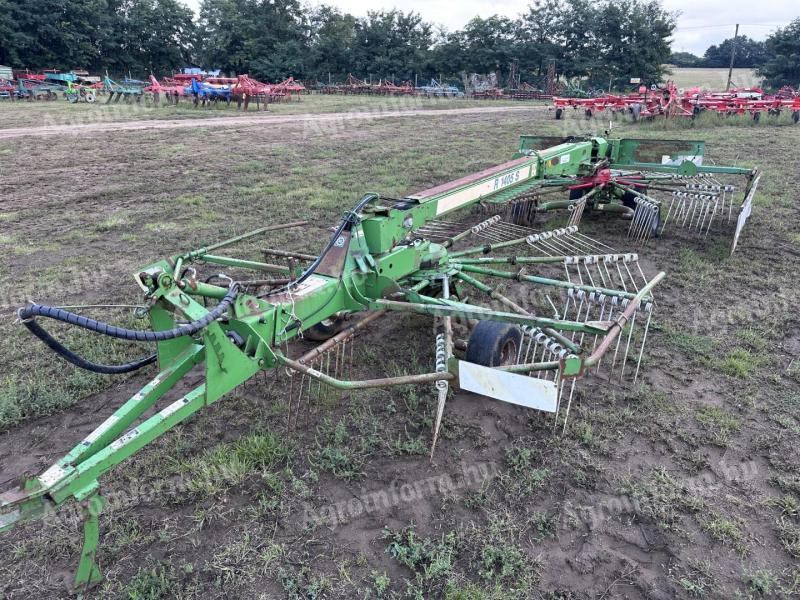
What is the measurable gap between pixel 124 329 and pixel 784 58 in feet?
140

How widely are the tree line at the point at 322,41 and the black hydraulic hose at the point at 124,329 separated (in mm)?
44916


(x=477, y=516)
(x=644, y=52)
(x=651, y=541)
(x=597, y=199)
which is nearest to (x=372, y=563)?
(x=477, y=516)

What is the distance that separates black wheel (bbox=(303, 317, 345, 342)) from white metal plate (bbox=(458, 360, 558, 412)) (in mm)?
1655

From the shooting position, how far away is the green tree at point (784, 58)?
3319 cm

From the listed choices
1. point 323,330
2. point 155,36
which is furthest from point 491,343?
point 155,36

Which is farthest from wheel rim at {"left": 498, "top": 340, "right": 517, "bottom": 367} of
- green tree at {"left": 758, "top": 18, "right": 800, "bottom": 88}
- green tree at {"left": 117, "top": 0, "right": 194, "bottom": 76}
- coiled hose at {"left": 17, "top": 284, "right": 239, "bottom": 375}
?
green tree at {"left": 117, "top": 0, "right": 194, "bottom": 76}

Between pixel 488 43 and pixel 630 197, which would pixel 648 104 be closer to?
pixel 630 197

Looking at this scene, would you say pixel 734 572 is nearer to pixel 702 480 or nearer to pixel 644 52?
pixel 702 480

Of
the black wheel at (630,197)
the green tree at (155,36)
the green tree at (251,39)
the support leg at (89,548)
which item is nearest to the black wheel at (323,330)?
the support leg at (89,548)

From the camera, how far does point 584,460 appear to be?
3307 millimetres

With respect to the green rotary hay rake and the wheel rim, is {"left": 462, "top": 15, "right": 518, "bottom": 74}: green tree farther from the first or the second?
the wheel rim

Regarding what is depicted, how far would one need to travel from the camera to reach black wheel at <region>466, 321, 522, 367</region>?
3660 mm

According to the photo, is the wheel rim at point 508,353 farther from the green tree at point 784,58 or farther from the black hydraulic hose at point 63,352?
the green tree at point 784,58

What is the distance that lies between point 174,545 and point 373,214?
2340 mm
